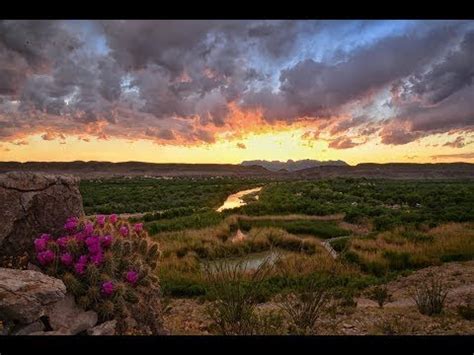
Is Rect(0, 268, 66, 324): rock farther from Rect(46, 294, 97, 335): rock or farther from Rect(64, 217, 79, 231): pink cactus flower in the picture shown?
Rect(64, 217, 79, 231): pink cactus flower

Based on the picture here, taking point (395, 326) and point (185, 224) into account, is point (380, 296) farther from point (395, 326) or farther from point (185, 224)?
point (185, 224)

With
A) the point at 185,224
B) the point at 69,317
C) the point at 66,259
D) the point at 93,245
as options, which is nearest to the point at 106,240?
the point at 93,245

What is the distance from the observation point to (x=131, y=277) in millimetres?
5789

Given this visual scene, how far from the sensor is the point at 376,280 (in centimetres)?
1009

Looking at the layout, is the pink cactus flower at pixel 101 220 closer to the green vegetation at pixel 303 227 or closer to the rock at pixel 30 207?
the rock at pixel 30 207

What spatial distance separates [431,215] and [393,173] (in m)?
76.2

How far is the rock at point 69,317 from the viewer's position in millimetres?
5012

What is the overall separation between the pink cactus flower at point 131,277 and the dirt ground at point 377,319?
139cm

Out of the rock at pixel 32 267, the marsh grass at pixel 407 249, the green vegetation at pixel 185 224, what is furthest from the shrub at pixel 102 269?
the green vegetation at pixel 185 224

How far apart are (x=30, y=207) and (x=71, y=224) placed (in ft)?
2.01

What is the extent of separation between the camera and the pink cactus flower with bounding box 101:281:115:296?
543 centimetres

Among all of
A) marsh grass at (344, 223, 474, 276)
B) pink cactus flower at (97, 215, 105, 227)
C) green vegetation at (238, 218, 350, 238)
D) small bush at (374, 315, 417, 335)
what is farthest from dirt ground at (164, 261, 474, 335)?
green vegetation at (238, 218, 350, 238)
